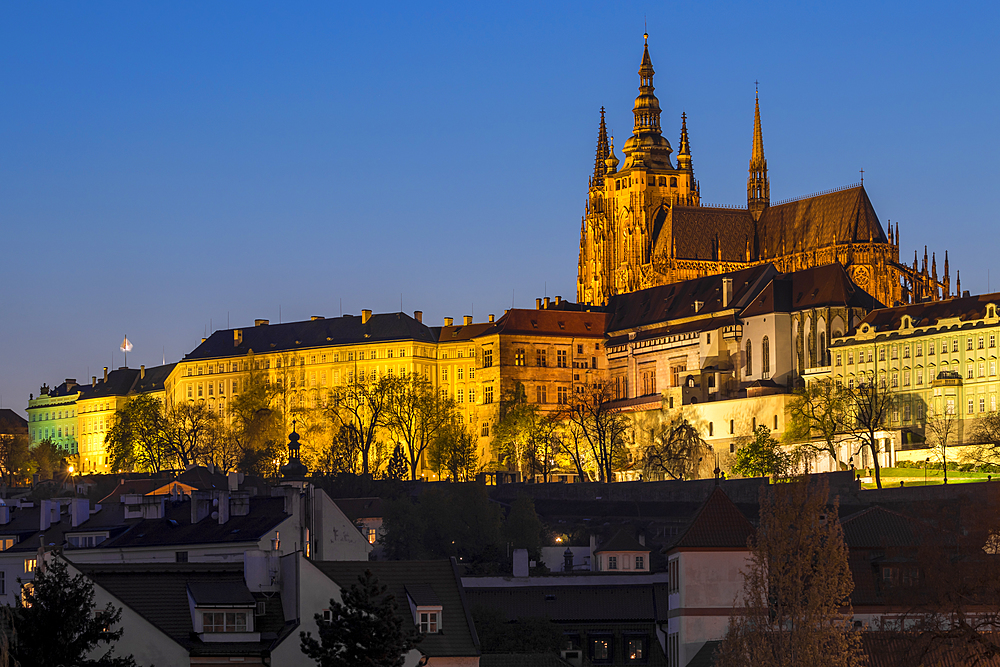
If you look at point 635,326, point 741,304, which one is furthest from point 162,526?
point 635,326

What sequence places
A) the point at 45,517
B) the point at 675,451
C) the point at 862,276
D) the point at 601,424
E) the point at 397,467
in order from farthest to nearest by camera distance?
the point at 862,276 → the point at 601,424 → the point at 397,467 → the point at 675,451 → the point at 45,517

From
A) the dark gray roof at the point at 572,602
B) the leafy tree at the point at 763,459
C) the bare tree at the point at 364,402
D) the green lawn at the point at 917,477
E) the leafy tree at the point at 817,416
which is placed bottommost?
the dark gray roof at the point at 572,602

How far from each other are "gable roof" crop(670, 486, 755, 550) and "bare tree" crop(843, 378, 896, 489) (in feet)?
267

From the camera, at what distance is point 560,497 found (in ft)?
458

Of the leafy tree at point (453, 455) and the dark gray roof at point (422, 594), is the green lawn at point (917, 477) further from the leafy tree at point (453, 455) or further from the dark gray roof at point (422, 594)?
the dark gray roof at point (422, 594)

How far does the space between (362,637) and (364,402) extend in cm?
14535

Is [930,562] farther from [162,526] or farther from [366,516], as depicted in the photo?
[366,516]

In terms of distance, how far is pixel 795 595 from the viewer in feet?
167

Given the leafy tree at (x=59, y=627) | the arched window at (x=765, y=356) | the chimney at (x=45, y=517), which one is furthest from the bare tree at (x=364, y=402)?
the leafy tree at (x=59, y=627)

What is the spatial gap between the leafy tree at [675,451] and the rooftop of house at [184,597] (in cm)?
10078

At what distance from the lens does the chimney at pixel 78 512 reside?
3105 inches

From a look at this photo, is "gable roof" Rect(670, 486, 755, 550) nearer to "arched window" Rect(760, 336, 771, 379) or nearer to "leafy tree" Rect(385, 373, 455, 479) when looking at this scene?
"arched window" Rect(760, 336, 771, 379)

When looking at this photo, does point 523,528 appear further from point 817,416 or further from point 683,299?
point 683,299

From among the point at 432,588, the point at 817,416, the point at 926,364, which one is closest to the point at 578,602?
the point at 432,588
